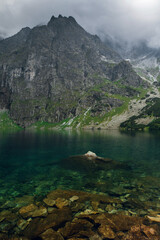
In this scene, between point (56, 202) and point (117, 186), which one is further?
point (117, 186)

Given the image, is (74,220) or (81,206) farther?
(81,206)

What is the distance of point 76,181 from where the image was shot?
2670 cm

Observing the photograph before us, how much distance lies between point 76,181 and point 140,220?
46.1 feet

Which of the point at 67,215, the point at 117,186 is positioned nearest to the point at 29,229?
the point at 67,215

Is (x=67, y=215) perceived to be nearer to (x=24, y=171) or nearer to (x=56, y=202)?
(x=56, y=202)

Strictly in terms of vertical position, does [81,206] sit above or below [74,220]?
below

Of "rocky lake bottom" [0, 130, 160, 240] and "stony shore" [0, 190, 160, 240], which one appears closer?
"stony shore" [0, 190, 160, 240]

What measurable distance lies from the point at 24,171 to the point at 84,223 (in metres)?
24.7

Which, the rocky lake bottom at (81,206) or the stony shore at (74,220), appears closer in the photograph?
the stony shore at (74,220)

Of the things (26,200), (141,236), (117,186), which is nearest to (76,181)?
(117,186)

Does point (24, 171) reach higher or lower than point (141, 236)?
lower

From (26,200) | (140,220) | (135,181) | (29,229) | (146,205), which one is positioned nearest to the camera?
(29,229)

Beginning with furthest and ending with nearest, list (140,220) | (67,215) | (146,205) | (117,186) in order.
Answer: (117,186), (146,205), (67,215), (140,220)

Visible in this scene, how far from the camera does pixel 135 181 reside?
1033 inches
